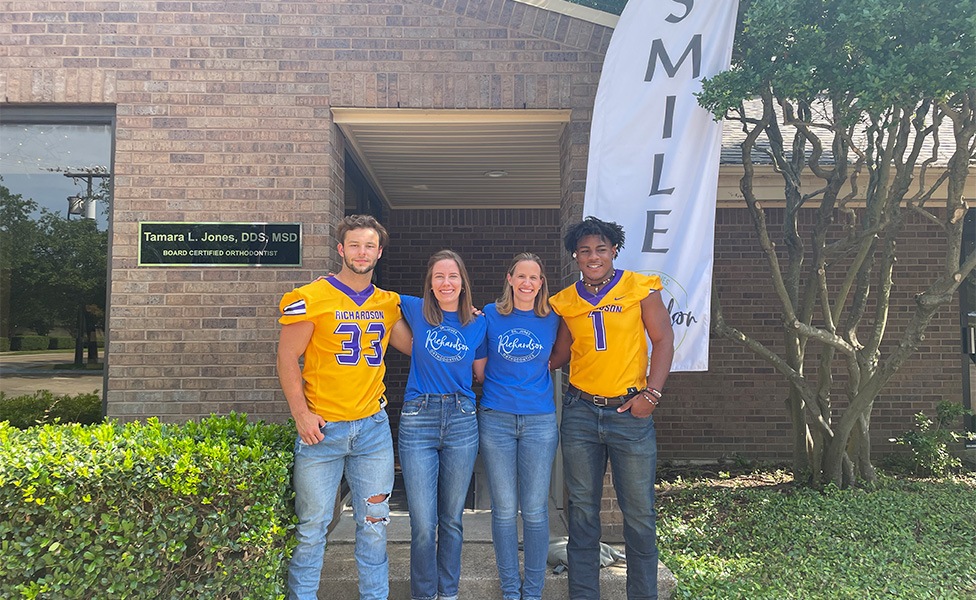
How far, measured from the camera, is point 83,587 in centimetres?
293

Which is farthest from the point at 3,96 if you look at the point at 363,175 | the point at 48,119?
the point at 363,175

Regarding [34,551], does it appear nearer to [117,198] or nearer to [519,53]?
[117,198]

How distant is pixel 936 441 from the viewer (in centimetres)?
691

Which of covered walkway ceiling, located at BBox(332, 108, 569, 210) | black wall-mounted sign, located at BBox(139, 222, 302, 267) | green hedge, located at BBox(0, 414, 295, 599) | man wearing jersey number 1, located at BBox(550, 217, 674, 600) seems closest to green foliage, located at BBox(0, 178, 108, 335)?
black wall-mounted sign, located at BBox(139, 222, 302, 267)

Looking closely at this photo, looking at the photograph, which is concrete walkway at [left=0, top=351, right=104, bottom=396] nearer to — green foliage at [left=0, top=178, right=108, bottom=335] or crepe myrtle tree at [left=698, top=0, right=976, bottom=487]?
green foliage at [left=0, top=178, right=108, bottom=335]

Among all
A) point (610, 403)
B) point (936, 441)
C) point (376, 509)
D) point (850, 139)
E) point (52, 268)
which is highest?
point (850, 139)

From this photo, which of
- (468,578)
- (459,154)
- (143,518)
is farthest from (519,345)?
(459,154)

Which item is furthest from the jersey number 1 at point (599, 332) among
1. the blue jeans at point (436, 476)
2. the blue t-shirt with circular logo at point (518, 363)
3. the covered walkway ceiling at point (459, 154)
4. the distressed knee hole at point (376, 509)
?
the covered walkway ceiling at point (459, 154)

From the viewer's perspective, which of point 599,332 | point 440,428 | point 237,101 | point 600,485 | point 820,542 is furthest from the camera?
point 237,101

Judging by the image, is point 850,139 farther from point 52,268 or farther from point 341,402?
point 52,268

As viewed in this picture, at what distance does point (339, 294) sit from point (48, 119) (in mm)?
3044

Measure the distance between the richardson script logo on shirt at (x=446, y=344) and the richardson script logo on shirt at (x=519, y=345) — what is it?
0.20 meters

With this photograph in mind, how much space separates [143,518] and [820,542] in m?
4.20

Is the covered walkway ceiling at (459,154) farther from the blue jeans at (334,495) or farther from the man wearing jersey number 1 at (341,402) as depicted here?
the blue jeans at (334,495)
